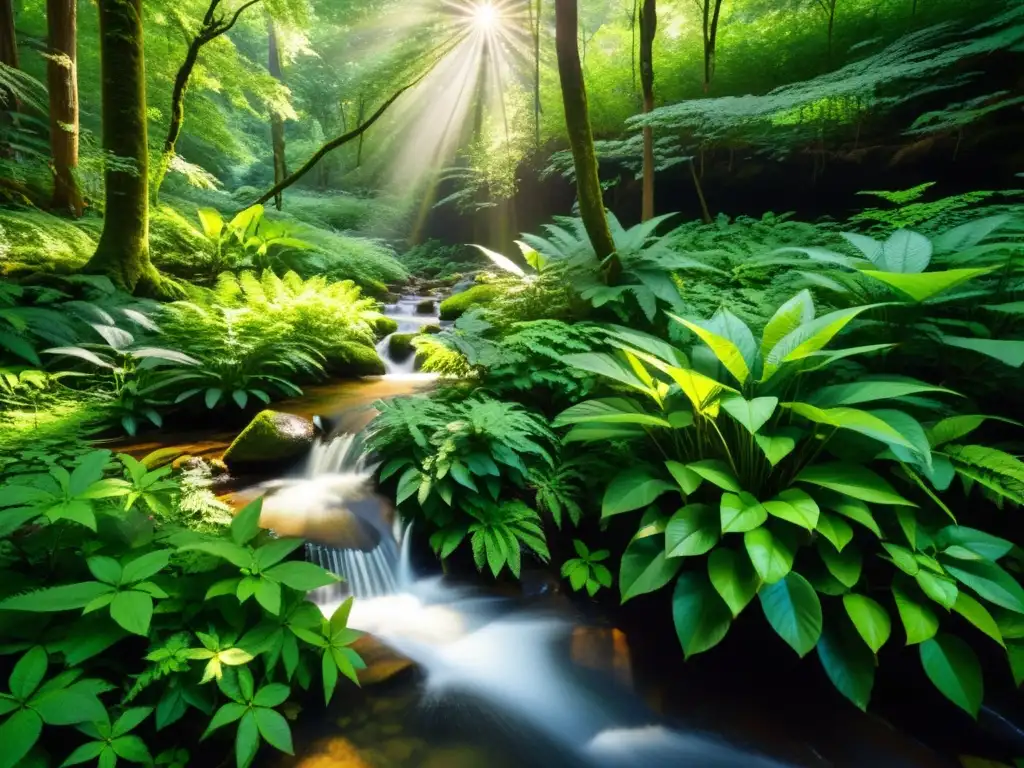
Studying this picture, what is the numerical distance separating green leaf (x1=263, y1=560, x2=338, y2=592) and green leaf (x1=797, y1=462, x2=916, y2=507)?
80.7 inches

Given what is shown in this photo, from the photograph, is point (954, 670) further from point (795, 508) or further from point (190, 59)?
point (190, 59)

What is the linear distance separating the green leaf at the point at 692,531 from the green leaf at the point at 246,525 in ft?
5.57

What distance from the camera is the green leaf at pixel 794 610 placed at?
6.20ft

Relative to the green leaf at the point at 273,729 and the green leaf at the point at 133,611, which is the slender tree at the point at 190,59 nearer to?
the green leaf at the point at 133,611

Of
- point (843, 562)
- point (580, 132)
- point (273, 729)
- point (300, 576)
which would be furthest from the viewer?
point (580, 132)

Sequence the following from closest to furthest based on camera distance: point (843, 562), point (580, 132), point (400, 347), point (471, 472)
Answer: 1. point (843, 562)
2. point (471, 472)
3. point (580, 132)
4. point (400, 347)

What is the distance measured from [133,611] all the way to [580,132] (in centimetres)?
367

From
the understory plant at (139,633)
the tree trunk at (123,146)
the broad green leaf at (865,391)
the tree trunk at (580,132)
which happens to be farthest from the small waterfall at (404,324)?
the broad green leaf at (865,391)

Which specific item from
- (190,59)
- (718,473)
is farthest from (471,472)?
(190,59)

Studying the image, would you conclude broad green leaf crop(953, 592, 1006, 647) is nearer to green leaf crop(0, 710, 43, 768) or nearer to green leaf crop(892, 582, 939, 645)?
green leaf crop(892, 582, 939, 645)

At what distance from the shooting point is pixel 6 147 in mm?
5816

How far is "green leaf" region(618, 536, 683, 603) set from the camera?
2.15m

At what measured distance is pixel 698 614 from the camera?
6.87 feet

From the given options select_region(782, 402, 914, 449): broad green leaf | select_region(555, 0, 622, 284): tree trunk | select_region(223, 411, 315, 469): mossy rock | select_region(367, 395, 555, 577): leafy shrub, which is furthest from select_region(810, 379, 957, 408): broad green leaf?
select_region(223, 411, 315, 469): mossy rock
